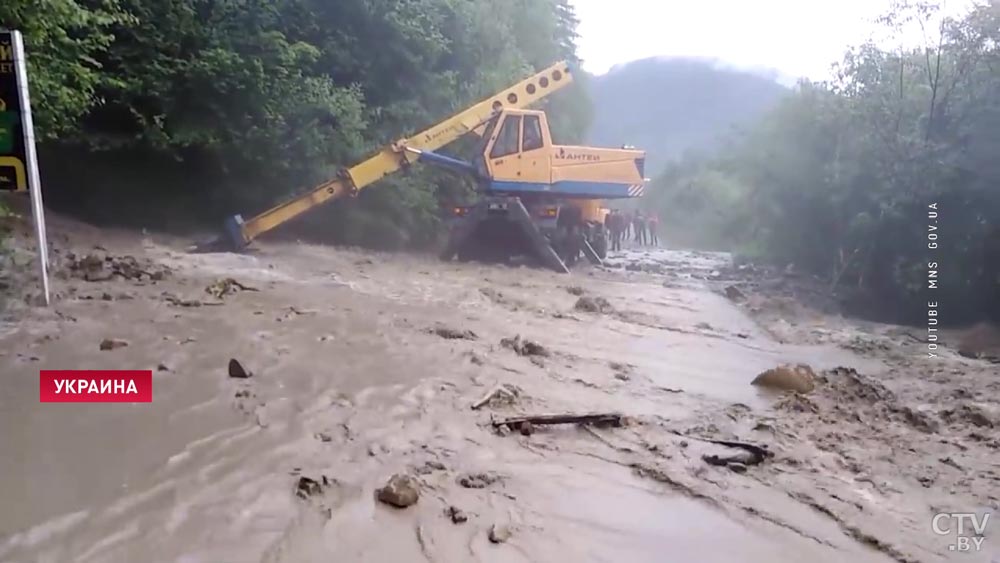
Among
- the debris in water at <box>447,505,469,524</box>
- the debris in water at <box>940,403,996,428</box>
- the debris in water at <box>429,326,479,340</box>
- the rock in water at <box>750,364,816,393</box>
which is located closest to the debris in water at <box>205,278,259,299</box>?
the debris in water at <box>429,326,479,340</box>

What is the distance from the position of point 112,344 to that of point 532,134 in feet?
33.3

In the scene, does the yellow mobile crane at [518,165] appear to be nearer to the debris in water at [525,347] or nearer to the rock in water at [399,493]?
the debris in water at [525,347]

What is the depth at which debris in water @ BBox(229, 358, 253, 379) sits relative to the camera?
467 centimetres

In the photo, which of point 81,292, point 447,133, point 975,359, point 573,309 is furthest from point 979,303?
point 81,292

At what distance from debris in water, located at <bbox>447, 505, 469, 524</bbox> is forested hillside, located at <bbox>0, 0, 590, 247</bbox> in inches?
258

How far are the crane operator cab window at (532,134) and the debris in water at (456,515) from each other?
11.6 metres

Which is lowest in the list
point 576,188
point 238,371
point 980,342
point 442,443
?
point 980,342

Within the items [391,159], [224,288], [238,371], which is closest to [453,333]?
[238,371]

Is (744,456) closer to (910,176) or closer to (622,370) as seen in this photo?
(622,370)

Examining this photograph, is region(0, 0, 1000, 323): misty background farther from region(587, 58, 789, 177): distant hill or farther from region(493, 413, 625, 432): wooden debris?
region(587, 58, 789, 177): distant hill

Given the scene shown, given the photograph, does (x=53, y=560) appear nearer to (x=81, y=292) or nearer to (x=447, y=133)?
(x=81, y=292)

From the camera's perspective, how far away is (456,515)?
3.01 meters

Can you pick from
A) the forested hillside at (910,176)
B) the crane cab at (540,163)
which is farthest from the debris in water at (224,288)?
the forested hillside at (910,176)

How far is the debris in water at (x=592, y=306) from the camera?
9508mm
